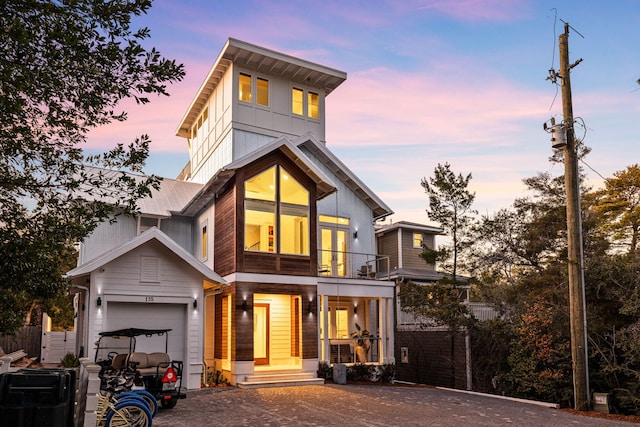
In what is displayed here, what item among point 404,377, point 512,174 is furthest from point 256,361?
point 512,174

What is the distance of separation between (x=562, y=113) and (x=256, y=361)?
1228cm

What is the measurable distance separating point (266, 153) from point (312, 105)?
7084 millimetres

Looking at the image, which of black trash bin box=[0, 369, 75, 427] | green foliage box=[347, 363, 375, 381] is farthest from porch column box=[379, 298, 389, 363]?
black trash bin box=[0, 369, 75, 427]

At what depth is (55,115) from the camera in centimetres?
732

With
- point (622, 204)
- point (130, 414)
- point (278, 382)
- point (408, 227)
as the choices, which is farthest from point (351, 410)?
point (622, 204)

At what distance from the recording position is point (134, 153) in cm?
742

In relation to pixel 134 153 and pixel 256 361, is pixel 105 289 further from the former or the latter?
pixel 134 153

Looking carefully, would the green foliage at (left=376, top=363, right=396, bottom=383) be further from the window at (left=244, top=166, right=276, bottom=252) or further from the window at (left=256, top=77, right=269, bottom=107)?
the window at (left=256, top=77, right=269, bottom=107)

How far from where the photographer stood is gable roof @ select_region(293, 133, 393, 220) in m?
22.6

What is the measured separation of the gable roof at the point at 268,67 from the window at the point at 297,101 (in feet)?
1.51

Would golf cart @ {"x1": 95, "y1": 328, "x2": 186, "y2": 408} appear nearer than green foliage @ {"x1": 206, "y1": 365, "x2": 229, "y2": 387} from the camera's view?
Yes

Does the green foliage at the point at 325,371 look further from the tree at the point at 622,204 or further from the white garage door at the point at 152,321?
the tree at the point at 622,204

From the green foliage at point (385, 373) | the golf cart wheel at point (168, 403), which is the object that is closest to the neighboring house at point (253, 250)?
the green foliage at point (385, 373)

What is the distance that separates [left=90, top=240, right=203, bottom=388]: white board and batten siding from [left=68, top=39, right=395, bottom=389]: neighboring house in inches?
1.2
